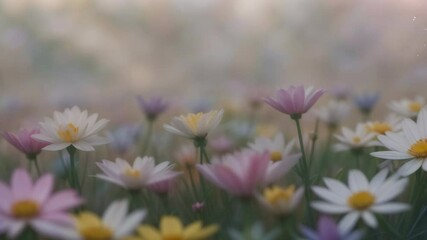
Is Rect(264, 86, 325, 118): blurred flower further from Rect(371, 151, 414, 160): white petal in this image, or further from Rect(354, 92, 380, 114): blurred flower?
Rect(354, 92, 380, 114): blurred flower

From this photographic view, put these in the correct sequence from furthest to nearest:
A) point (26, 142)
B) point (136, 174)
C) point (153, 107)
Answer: point (153, 107), point (26, 142), point (136, 174)

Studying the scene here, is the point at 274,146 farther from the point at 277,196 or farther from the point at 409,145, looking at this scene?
the point at 277,196

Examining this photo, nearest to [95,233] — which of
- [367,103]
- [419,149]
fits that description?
[419,149]

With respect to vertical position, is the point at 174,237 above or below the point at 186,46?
above

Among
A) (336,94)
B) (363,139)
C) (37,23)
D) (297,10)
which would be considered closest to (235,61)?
(297,10)

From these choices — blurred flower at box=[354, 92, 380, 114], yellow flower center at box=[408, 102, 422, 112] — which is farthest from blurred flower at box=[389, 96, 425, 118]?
blurred flower at box=[354, 92, 380, 114]

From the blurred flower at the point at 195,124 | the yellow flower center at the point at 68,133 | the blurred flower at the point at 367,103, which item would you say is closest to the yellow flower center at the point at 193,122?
the blurred flower at the point at 195,124
